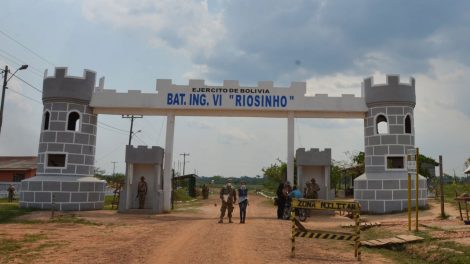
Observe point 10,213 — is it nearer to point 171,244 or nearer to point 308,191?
point 171,244

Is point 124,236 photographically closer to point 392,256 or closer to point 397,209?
point 392,256

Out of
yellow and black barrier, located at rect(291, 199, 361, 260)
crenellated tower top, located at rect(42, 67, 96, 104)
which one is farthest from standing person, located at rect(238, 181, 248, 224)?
crenellated tower top, located at rect(42, 67, 96, 104)

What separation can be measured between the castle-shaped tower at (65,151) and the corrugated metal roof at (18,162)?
2694 cm

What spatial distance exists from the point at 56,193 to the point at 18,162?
31048 millimetres

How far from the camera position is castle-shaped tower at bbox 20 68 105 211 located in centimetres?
2002

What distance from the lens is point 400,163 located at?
67.4ft

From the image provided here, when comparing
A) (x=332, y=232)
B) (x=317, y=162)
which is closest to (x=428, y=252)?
(x=332, y=232)

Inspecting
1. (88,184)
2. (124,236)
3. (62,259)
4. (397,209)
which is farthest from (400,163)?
(62,259)

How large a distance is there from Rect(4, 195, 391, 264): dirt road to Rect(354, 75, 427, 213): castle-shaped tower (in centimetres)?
474

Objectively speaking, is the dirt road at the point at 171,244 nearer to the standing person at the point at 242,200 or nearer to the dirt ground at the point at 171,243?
the dirt ground at the point at 171,243

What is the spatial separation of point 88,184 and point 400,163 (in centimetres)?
1542

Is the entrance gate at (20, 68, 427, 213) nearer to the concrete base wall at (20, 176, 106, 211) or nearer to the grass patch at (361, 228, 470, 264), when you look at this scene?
the concrete base wall at (20, 176, 106, 211)

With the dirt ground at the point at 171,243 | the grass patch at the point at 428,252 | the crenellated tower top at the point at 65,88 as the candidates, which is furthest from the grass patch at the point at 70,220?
the grass patch at the point at 428,252

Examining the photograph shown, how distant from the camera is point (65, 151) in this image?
67.4ft
